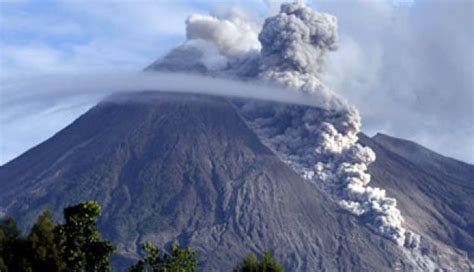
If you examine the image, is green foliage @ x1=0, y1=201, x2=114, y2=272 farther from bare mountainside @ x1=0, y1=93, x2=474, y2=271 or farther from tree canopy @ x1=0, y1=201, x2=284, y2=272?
bare mountainside @ x1=0, y1=93, x2=474, y2=271

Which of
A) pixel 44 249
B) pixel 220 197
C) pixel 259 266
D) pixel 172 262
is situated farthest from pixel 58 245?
pixel 220 197

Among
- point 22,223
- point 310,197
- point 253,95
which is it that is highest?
point 253,95

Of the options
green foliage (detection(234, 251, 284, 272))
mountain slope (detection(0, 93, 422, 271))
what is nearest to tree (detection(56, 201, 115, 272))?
green foliage (detection(234, 251, 284, 272))

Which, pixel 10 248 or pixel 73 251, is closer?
pixel 10 248

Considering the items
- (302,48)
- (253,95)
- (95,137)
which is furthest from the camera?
(95,137)

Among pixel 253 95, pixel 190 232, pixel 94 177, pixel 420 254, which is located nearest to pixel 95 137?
pixel 94 177

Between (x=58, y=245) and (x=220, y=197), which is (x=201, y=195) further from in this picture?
(x=58, y=245)

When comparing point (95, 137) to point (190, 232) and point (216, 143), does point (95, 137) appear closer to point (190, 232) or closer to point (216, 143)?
point (216, 143)
